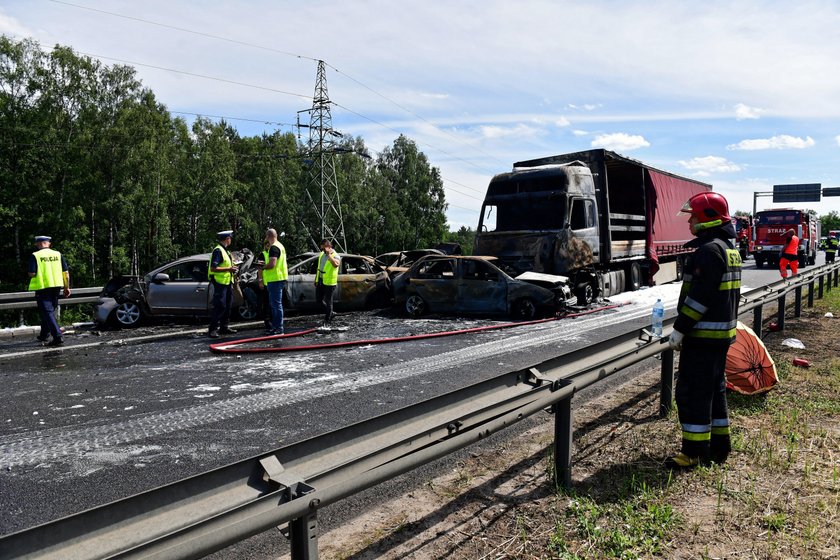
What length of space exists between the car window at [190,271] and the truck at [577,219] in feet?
20.4

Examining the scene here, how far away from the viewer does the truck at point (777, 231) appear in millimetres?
29359

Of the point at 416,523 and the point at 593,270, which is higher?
the point at 593,270

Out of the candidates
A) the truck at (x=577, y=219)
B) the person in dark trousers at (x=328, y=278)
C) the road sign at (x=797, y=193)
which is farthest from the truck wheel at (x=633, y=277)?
the road sign at (x=797, y=193)

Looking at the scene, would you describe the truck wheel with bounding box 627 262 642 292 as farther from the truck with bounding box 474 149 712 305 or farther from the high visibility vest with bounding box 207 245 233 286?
the high visibility vest with bounding box 207 245 233 286

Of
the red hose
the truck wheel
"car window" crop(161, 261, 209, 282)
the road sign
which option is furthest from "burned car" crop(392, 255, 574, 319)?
the road sign

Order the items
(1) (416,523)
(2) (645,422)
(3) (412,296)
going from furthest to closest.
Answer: (3) (412,296) → (2) (645,422) → (1) (416,523)

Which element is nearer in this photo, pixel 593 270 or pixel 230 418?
pixel 230 418

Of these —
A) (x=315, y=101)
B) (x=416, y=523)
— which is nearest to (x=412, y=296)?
(x=416, y=523)

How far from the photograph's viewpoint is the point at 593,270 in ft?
46.0

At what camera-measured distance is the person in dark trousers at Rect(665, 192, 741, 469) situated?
389 centimetres

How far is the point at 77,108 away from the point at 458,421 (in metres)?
41.7

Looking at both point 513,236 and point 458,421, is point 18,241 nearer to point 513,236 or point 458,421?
point 513,236

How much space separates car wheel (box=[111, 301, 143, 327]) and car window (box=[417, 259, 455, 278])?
6.04m

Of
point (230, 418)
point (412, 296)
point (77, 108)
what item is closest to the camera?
point (230, 418)
